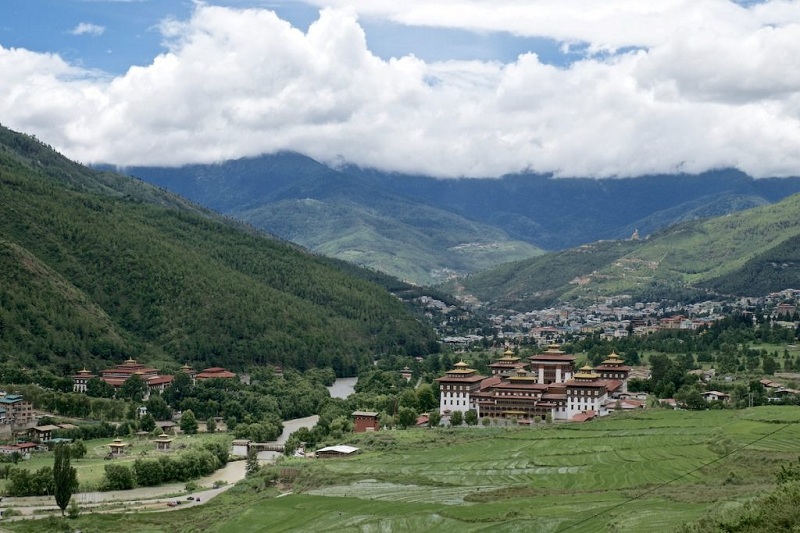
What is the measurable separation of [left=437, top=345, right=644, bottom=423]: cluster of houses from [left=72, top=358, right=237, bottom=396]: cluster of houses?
36926mm

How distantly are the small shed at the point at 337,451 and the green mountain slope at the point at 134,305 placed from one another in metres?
53.9

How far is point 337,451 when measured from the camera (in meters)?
92.1

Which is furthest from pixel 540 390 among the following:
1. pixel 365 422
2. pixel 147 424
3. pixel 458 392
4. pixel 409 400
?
pixel 147 424

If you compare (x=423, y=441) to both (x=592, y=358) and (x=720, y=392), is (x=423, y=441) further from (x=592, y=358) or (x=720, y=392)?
(x=592, y=358)

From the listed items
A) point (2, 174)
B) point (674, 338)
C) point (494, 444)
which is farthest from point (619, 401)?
point (2, 174)

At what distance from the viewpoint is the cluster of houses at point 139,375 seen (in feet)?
430

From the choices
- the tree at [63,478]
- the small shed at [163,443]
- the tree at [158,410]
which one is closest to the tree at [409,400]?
the small shed at [163,443]

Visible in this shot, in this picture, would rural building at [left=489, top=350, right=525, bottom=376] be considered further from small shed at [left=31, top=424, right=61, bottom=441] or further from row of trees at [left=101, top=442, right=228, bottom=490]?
small shed at [left=31, top=424, right=61, bottom=441]

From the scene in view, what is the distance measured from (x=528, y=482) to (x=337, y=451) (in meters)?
22.3

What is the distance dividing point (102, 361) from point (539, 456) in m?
77.0

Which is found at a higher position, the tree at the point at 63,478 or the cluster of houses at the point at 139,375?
the cluster of houses at the point at 139,375

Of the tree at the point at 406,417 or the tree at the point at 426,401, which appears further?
the tree at the point at 426,401

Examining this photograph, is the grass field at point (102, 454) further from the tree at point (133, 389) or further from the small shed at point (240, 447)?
the tree at point (133, 389)

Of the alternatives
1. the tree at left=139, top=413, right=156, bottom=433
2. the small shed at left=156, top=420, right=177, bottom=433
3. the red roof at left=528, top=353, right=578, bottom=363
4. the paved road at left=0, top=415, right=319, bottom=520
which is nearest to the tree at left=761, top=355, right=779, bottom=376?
the red roof at left=528, top=353, right=578, bottom=363
